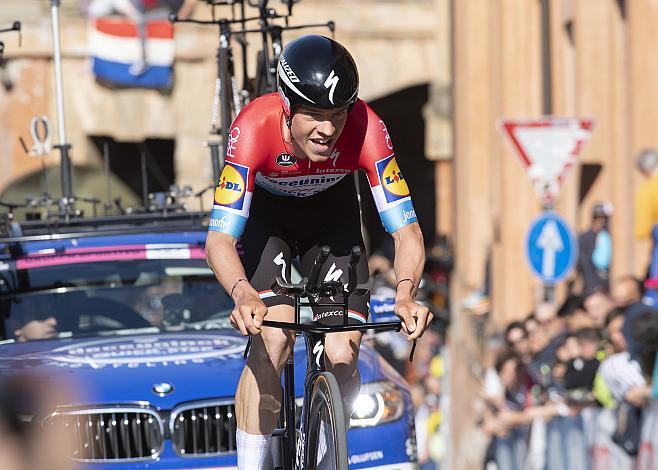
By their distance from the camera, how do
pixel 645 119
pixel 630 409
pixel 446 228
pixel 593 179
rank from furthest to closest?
1. pixel 446 228
2. pixel 593 179
3. pixel 645 119
4. pixel 630 409

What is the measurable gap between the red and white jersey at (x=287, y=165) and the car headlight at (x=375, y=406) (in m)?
1.47

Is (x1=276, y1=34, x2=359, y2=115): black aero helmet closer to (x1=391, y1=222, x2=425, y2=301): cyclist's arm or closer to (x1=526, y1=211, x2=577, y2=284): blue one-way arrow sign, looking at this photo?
(x1=391, y1=222, x2=425, y2=301): cyclist's arm

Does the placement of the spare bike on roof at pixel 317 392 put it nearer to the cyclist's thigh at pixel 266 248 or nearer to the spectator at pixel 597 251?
the cyclist's thigh at pixel 266 248

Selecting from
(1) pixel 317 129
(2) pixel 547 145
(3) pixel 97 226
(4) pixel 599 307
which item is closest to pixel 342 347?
(1) pixel 317 129

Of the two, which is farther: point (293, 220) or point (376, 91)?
point (376, 91)

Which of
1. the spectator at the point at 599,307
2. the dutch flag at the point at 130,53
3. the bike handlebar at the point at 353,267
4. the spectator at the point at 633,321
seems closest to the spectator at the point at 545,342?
the spectator at the point at 599,307

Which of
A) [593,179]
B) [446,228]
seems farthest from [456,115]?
[593,179]

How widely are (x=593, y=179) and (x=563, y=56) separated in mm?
2581

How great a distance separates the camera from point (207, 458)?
324 inches

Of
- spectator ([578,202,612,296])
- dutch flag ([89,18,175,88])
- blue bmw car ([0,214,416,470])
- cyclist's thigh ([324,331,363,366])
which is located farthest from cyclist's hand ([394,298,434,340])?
dutch flag ([89,18,175,88])

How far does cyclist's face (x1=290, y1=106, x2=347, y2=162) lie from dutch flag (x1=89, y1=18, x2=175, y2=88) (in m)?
→ 23.5

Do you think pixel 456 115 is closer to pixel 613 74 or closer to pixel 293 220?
pixel 613 74

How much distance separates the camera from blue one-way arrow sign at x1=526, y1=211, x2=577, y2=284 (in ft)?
56.1

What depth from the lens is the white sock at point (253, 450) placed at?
24.5ft
